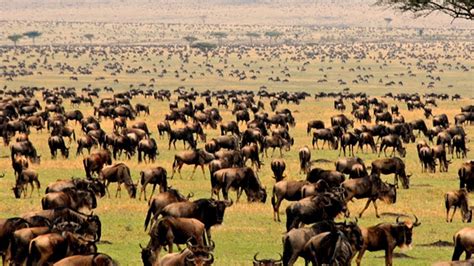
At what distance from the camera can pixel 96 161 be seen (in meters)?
32.9

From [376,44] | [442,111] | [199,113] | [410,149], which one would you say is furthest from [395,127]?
[376,44]

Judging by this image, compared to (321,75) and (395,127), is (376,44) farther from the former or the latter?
(395,127)

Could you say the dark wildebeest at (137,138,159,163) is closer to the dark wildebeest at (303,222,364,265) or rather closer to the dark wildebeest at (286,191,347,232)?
the dark wildebeest at (286,191,347,232)

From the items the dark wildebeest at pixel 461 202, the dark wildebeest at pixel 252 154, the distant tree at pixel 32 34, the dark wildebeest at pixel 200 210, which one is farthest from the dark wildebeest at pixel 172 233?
the distant tree at pixel 32 34

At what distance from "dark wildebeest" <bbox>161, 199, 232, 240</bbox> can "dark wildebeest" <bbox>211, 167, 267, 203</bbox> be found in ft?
21.7

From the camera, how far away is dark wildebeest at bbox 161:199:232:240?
2072 centimetres

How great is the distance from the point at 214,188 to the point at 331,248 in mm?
11824

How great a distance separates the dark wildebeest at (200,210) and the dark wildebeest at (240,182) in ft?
21.7

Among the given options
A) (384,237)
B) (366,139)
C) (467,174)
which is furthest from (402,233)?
(366,139)

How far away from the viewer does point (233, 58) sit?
144125 mm

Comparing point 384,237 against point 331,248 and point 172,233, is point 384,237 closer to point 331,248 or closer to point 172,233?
point 331,248

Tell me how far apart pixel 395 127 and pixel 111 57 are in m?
104

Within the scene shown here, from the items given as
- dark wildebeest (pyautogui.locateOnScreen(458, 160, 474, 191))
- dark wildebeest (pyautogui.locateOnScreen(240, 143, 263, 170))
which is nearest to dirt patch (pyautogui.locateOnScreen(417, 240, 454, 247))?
dark wildebeest (pyautogui.locateOnScreen(458, 160, 474, 191))

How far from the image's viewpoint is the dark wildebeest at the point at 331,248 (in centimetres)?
1636
